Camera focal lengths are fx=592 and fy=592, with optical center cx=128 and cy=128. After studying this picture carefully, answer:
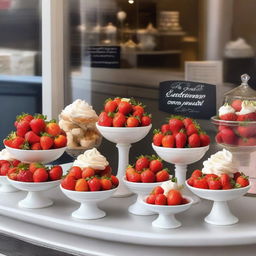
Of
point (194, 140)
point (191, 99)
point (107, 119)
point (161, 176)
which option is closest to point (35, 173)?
point (107, 119)

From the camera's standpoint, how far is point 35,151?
2205 mm

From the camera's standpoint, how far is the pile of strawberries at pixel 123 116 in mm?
2244

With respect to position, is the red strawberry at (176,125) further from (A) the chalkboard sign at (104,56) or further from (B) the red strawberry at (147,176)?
(A) the chalkboard sign at (104,56)

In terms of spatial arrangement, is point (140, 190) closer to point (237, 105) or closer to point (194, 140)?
point (194, 140)

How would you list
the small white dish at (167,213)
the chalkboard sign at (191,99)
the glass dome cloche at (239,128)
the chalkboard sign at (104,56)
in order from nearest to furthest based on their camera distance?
the small white dish at (167,213)
the glass dome cloche at (239,128)
the chalkboard sign at (191,99)
the chalkboard sign at (104,56)

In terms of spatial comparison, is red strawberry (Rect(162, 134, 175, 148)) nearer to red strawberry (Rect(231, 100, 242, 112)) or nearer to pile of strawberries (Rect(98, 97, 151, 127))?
pile of strawberries (Rect(98, 97, 151, 127))

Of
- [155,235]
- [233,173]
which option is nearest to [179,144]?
[233,173]

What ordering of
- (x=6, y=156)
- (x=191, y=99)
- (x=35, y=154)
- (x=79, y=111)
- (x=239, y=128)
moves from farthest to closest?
(x=191, y=99) → (x=79, y=111) → (x=6, y=156) → (x=239, y=128) → (x=35, y=154)

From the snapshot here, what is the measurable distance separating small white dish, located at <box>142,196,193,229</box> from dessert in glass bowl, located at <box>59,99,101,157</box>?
0.73m

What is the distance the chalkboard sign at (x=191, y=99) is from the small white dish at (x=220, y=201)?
4.95ft

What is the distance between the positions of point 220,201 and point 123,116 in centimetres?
52

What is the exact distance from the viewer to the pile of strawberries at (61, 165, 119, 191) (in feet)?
6.51

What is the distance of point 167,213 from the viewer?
1.90 meters

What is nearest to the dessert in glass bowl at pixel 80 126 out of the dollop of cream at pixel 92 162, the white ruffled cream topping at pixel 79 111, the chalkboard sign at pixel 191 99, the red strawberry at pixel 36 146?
the white ruffled cream topping at pixel 79 111
